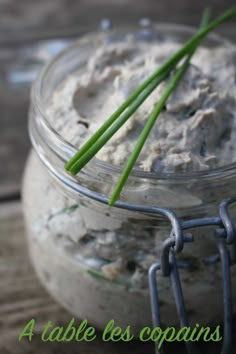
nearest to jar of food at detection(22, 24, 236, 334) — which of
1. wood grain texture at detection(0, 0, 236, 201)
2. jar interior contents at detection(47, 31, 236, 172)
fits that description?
jar interior contents at detection(47, 31, 236, 172)

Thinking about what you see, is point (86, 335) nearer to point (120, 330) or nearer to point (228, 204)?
point (120, 330)

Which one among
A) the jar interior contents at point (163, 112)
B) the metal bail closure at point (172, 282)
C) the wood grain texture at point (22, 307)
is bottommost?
the wood grain texture at point (22, 307)

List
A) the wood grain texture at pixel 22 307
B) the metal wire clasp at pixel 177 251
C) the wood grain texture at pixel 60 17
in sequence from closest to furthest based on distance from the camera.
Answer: the metal wire clasp at pixel 177 251
the wood grain texture at pixel 22 307
the wood grain texture at pixel 60 17

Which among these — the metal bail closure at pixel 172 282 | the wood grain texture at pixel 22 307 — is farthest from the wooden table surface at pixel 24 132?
the metal bail closure at pixel 172 282

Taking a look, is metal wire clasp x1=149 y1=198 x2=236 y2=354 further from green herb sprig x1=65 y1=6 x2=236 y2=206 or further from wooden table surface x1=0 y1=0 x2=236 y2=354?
wooden table surface x1=0 y1=0 x2=236 y2=354

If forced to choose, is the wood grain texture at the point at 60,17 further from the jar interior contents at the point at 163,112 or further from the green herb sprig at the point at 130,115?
the green herb sprig at the point at 130,115

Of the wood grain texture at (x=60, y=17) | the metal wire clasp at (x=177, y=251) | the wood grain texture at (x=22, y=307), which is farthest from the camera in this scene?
the wood grain texture at (x=60, y=17)

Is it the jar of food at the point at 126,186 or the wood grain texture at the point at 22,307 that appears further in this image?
the wood grain texture at the point at 22,307
